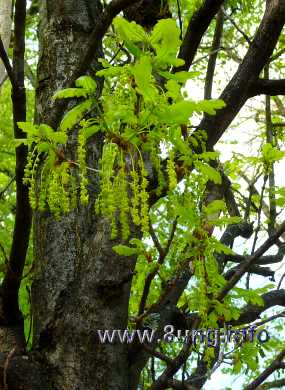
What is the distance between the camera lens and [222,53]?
30.8 ft

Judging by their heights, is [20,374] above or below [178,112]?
below

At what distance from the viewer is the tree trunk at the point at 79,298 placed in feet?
8.92

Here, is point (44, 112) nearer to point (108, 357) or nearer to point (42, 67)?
point (42, 67)

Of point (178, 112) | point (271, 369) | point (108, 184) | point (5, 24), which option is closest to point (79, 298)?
point (271, 369)

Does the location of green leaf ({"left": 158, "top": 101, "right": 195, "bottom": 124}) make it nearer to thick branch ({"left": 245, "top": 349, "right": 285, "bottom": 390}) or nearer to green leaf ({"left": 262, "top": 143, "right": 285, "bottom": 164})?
green leaf ({"left": 262, "top": 143, "right": 285, "bottom": 164})

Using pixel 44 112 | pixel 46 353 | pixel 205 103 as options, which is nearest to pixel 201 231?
pixel 205 103

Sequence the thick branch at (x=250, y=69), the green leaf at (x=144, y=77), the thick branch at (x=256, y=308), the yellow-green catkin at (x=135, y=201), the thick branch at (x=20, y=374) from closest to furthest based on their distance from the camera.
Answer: the green leaf at (x=144, y=77) → the yellow-green catkin at (x=135, y=201) → the thick branch at (x=20, y=374) → the thick branch at (x=250, y=69) → the thick branch at (x=256, y=308)

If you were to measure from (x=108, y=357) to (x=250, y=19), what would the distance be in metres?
6.17

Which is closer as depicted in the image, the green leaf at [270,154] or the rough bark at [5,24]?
the green leaf at [270,154]

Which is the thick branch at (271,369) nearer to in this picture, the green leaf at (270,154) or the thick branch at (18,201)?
the green leaf at (270,154)

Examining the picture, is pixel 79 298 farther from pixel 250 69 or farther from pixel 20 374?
pixel 250 69

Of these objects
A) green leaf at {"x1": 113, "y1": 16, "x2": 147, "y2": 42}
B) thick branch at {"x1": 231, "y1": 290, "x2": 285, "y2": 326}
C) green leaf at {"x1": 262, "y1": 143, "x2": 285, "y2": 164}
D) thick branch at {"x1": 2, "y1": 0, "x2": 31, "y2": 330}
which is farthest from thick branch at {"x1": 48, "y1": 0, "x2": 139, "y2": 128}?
thick branch at {"x1": 231, "y1": 290, "x2": 285, "y2": 326}

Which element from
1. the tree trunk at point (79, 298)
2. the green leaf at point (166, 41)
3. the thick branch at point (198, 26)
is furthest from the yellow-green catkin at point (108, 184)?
the thick branch at point (198, 26)

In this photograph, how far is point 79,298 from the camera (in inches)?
111
